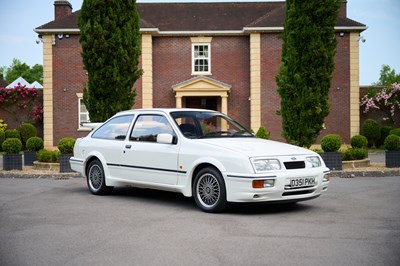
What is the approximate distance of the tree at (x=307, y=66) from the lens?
15.9m

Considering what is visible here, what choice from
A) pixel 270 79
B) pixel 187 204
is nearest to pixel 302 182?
pixel 187 204

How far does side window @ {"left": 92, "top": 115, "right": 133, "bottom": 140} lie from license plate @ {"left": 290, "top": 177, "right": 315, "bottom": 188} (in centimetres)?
347

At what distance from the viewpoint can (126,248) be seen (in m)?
5.90

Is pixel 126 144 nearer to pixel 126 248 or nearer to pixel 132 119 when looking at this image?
pixel 132 119

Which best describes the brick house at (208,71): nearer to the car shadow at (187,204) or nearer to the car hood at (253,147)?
the car shadow at (187,204)

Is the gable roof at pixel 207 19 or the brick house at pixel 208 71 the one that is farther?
the brick house at pixel 208 71

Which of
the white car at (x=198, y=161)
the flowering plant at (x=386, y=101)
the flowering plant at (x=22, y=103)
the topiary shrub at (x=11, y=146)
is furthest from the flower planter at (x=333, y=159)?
the flowering plant at (x=22, y=103)

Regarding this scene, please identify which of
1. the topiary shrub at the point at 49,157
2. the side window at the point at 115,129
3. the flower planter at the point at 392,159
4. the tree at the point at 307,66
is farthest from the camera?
the topiary shrub at the point at 49,157

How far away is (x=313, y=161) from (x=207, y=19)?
75.8 ft

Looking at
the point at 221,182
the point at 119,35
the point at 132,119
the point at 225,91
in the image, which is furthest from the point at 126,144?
the point at 225,91

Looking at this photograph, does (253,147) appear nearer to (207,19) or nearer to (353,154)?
(353,154)

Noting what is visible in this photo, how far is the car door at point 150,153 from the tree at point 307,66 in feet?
23.5

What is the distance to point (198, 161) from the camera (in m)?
8.42

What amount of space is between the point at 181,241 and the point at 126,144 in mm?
3974
